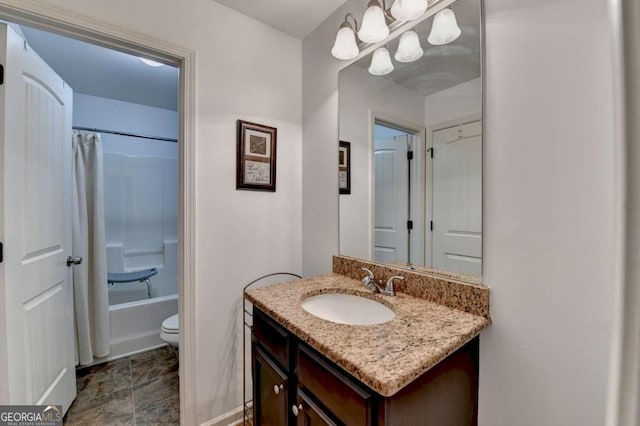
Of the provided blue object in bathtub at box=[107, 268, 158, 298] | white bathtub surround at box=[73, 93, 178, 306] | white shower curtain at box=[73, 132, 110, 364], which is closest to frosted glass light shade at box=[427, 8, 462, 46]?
white shower curtain at box=[73, 132, 110, 364]

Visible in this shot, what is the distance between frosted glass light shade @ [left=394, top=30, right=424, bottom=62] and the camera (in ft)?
3.91

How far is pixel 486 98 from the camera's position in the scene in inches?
38.0

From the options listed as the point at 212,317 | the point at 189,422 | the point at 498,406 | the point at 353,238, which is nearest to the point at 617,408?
the point at 498,406

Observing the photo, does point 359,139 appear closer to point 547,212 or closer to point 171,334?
point 547,212

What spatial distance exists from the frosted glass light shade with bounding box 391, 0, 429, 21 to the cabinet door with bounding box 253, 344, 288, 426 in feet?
4.78

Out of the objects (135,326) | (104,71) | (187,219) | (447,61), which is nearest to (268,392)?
(187,219)

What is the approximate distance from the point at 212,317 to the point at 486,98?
5.31ft

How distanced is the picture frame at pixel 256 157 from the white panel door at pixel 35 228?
981 millimetres

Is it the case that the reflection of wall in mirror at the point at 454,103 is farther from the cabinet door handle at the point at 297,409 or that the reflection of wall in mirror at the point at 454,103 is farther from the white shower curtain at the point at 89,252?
the white shower curtain at the point at 89,252

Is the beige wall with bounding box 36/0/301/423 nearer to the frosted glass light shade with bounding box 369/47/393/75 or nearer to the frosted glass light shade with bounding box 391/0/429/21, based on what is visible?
the frosted glass light shade with bounding box 369/47/393/75

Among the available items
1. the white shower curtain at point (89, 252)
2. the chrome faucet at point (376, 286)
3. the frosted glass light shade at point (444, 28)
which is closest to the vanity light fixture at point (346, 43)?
the frosted glass light shade at point (444, 28)

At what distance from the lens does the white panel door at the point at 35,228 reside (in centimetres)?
120

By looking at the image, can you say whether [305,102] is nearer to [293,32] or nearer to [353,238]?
[293,32]

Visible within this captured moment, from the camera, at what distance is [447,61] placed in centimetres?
110
